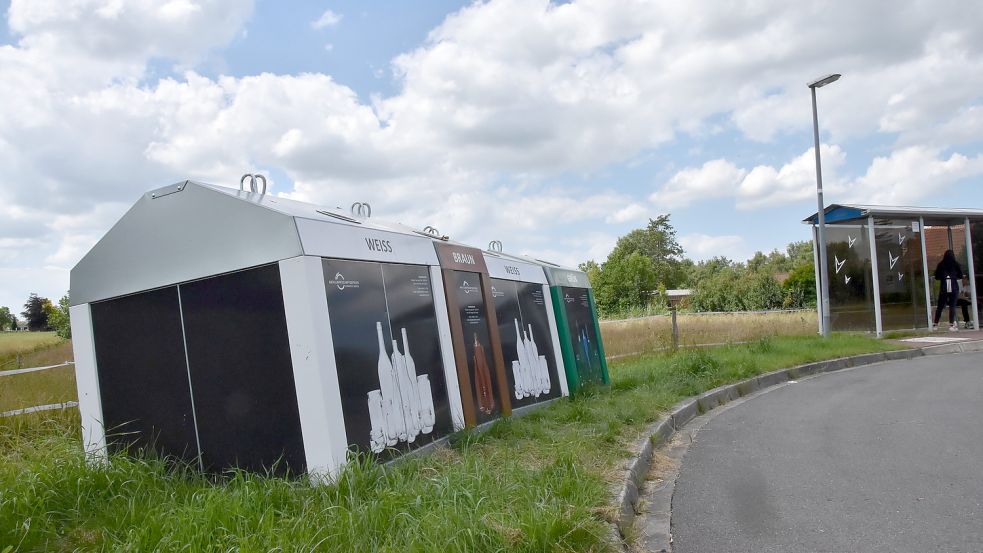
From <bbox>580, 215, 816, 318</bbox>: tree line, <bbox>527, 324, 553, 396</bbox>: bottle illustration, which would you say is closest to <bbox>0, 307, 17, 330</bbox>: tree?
<bbox>580, 215, 816, 318</bbox>: tree line

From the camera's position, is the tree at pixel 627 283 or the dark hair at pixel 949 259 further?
the tree at pixel 627 283

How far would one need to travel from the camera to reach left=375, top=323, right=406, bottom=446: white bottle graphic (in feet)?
18.2

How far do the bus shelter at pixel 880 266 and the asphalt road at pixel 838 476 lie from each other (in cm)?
941

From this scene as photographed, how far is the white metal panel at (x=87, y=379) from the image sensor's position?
586 cm

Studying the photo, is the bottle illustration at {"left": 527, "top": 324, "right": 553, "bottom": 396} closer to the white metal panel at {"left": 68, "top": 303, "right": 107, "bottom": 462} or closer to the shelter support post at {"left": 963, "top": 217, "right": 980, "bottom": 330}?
the white metal panel at {"left": 68, "top": 303, "right": 107, "bottom": 462}

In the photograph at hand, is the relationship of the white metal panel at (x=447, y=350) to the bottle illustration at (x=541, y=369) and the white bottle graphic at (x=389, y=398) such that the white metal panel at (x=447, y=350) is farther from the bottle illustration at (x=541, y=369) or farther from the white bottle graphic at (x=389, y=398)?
the bottle illustration at (x=541, y=369)

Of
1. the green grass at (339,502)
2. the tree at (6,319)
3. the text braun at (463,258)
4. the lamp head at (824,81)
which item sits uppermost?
the lamp head at (824,81)

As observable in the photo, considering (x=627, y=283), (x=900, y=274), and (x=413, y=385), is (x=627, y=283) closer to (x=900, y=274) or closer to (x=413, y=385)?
(x=900, y=274)

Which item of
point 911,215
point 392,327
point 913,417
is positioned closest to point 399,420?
point 392,327

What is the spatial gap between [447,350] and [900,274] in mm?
16573

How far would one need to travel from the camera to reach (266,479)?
4699mm

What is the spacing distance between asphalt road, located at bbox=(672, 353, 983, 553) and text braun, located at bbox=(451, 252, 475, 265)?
299 cm

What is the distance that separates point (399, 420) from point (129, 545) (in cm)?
237

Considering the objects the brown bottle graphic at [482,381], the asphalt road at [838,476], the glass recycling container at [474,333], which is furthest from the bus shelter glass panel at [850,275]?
the brown bottle graphic at [482,381]
